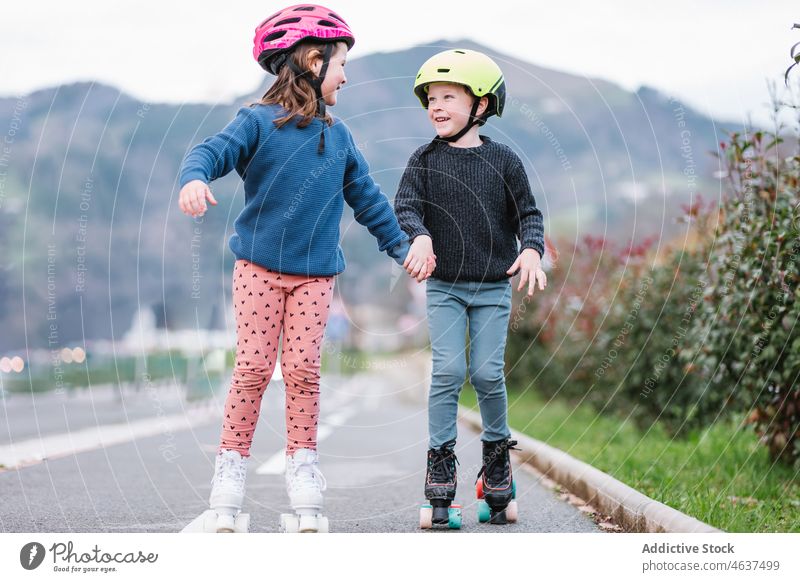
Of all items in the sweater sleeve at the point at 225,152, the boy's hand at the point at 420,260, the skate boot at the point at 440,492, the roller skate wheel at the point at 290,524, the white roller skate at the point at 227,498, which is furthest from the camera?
the skate boot at the point at 440,492

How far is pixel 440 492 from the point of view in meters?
3.54

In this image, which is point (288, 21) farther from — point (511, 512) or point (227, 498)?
point (511, 512)

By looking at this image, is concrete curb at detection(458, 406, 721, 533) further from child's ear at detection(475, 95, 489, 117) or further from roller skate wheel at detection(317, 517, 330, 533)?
child's ear at detection(475, 95, 489, 117)

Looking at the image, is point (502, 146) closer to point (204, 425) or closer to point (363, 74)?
point (363, 74)

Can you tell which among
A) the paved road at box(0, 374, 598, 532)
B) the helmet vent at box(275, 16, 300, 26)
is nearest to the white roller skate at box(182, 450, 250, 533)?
the paved road at box(0, 374, 598, 532)

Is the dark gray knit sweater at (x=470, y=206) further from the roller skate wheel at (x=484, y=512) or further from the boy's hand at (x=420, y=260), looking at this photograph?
the roller skate wheel at (x=484, y=512)

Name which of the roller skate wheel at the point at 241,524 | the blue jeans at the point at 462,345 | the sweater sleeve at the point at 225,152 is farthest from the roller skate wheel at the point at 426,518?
the sweater sleeve at the point at 225,152

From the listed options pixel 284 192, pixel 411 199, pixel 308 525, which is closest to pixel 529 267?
pixel 411 199

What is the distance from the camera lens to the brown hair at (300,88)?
11.1 ft

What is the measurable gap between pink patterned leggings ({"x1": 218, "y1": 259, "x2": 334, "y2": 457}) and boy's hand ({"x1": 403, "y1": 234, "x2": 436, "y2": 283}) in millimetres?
286

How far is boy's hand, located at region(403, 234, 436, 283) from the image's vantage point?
3441 mm

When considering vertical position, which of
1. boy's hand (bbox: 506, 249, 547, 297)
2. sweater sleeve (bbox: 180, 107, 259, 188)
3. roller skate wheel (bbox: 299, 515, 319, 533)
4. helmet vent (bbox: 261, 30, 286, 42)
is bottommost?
roller skate wheel (bbox: 299, 515, 319, 533)

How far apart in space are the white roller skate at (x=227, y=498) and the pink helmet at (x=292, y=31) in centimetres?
129
